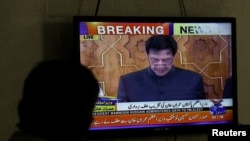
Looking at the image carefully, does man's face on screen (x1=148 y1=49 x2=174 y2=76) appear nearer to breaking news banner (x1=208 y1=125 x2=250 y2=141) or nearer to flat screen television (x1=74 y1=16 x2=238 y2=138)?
flat screen television (x1=74 y1=16 x2=238 y2=138)

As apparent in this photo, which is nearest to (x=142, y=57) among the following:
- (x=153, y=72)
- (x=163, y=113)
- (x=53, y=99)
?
(x=153, y=72)

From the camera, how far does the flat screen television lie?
2930mm

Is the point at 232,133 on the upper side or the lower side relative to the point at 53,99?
lower

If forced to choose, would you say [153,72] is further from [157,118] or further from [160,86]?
[157,118]

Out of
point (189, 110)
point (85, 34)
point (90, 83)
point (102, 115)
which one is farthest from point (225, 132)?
point (90, 83)

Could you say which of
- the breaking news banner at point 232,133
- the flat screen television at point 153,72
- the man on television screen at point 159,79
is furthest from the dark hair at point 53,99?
the breaking news banner at point 232,133

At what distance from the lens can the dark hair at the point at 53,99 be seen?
4.42 feet

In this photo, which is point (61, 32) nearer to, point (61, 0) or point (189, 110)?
point (61, 0)

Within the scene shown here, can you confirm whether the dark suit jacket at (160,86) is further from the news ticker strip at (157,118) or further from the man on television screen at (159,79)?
the news ticker strip at (157,118)

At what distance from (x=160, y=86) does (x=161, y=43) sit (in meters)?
0.27

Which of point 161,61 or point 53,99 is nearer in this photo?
point 53,99

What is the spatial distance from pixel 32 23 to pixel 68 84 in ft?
5.45

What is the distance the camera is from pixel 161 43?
10.0 ft

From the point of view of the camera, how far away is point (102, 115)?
2.96 m
